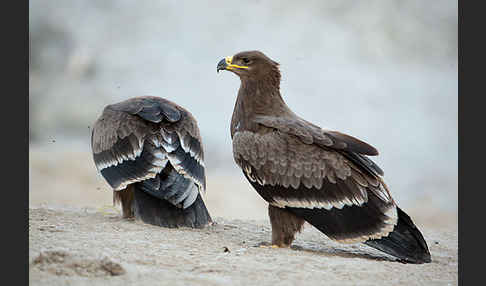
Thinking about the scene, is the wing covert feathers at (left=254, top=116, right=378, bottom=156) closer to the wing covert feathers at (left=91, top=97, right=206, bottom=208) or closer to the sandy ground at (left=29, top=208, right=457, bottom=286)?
the wing covert feathers at (left=91, top=97, right=206, bottom=208)

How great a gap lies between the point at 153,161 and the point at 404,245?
102 inches

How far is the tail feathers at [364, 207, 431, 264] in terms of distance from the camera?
575 centimetres

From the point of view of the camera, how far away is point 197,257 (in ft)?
16.4

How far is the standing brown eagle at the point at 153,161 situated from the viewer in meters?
6.40

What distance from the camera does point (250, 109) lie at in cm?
666

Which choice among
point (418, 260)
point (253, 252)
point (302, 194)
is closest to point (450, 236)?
point (418, 260)

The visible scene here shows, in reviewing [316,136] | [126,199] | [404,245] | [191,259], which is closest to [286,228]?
[316,136]

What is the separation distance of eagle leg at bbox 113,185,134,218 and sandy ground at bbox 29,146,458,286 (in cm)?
13

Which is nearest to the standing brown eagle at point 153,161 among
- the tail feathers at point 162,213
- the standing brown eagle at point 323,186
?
the tail feathers at point 162,213

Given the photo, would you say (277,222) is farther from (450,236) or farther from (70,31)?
(70,31)

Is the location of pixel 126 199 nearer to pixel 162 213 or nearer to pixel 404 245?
pixel 162 213

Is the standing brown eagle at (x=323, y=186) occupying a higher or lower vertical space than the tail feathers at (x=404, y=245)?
higher

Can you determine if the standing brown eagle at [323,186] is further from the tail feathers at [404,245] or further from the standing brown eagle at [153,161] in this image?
the standing brown eagle at [153,161]

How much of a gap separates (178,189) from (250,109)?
1126 mm
